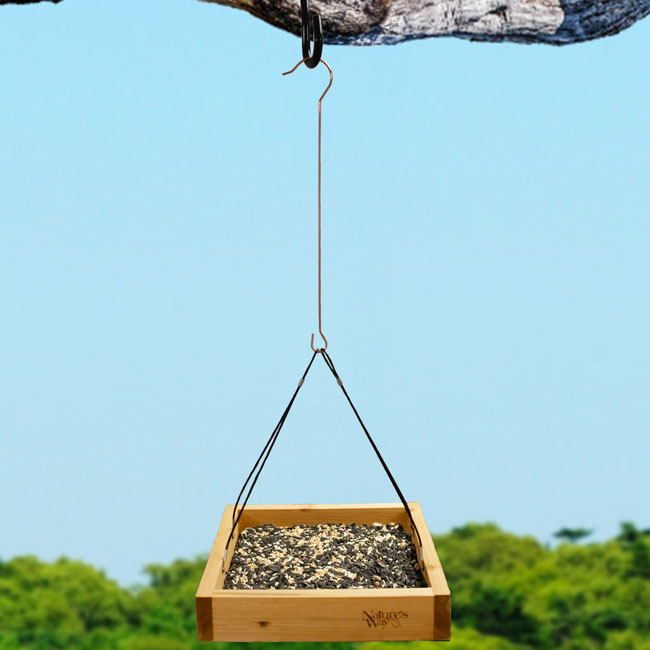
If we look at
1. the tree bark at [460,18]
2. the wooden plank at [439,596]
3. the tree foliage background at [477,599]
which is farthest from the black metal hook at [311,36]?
the tree foliage background at [477,599]

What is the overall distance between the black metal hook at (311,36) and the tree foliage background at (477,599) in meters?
3.25

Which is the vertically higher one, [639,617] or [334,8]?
[334,8]

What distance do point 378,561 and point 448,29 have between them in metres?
1.91

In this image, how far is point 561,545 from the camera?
468cm

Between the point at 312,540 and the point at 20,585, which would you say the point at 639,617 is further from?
the point at 20,585

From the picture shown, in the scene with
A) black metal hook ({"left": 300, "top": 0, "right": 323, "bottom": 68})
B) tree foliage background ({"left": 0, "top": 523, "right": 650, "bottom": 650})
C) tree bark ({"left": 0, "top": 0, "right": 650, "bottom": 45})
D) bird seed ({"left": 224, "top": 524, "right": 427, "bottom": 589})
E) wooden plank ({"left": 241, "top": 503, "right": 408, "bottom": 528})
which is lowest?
tree foliage background ({"left": 0, "top": 523, "right": 650, "bottom": 650})

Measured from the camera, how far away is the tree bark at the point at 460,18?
2672 millimetres

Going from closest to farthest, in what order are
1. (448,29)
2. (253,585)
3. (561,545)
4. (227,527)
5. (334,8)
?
(253,585), (227,527), (334,8), (448,29), (561,545)

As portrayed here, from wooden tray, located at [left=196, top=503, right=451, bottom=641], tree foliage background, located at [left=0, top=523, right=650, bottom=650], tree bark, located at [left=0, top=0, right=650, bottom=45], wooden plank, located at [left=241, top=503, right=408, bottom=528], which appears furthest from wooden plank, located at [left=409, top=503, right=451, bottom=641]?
tree foliage background, located at [left=0, top=523, right=650, bottom=650]

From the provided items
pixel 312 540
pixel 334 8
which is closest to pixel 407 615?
pixel 312 540

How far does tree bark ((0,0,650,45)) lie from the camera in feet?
8.77

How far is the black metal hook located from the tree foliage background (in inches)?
128

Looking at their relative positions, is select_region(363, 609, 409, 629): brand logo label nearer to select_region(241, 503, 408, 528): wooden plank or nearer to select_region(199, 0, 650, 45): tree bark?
select_region(241, 503, 408, 528): wooden plank

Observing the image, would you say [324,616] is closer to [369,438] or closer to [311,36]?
[369,438]
